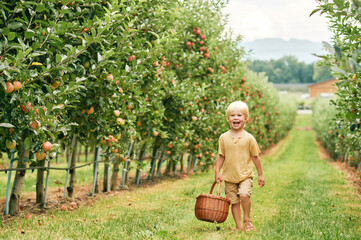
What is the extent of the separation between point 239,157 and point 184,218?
1405 millimetres

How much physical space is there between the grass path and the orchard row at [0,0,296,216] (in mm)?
842

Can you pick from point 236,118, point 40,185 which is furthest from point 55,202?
point 236,118

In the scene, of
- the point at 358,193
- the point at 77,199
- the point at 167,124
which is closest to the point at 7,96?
the point at 77,199

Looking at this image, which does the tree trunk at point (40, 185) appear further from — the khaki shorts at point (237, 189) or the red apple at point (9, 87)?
the khaki shorts at point (237, 189)

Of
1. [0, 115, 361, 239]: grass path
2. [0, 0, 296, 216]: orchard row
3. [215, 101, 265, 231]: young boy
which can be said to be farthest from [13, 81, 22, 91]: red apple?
[215, 101, 265, 231]: young boy

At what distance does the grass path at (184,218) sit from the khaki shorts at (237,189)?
418 mm

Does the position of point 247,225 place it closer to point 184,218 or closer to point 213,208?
point 213,208

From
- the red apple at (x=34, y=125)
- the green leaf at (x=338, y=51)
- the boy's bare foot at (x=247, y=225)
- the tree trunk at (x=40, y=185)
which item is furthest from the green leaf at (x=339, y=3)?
the tree trunk at (x=40, y=185)


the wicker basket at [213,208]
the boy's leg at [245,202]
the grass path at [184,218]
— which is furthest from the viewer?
the boy's leg at [245,202]

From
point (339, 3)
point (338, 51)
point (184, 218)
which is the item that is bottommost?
point (184, 218)

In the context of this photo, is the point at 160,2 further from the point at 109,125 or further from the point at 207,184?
the point at 207,184

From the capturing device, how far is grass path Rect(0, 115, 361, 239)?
4301 mm

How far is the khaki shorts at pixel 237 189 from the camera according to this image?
186 inches

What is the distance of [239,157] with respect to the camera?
4.82 meters
